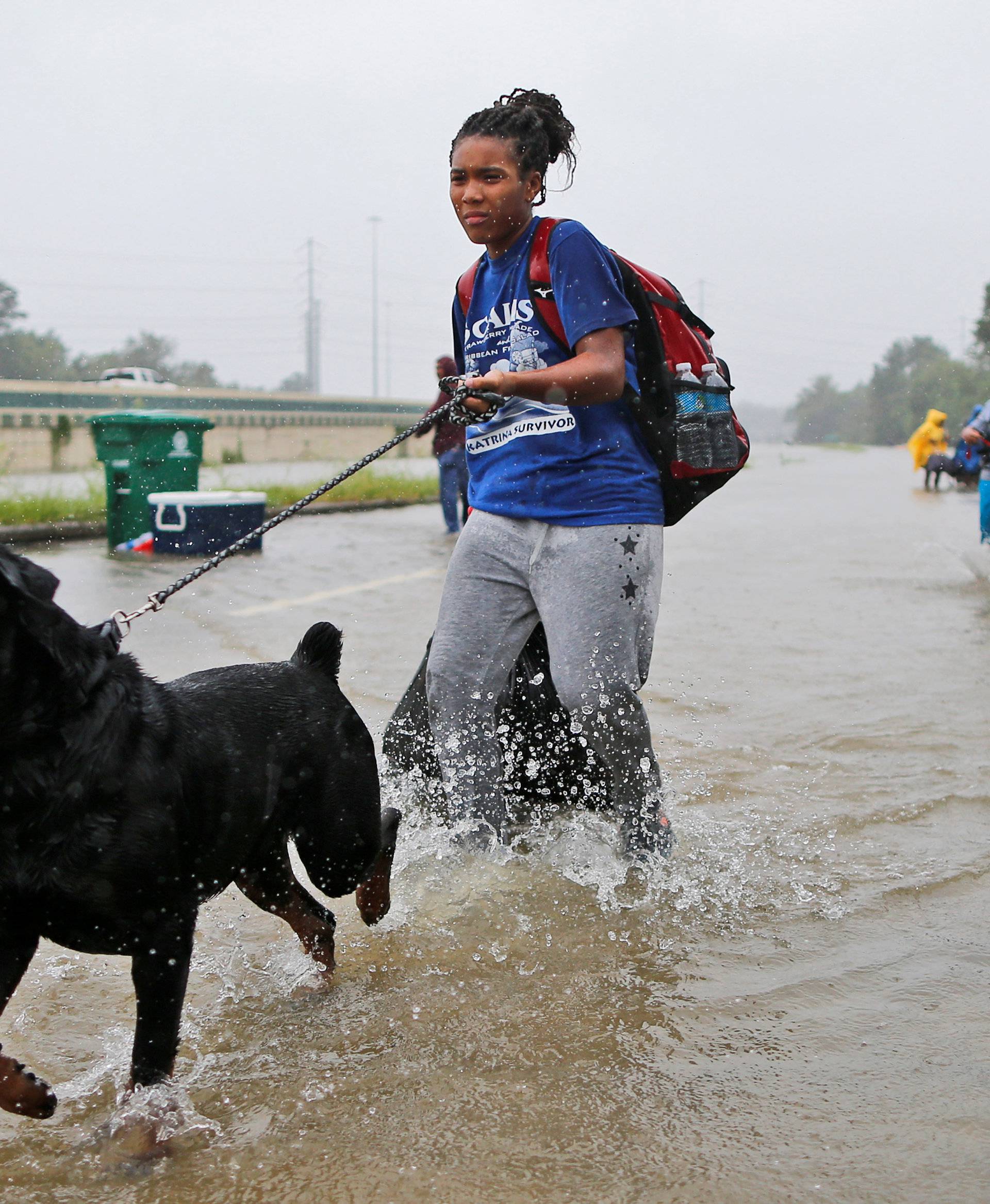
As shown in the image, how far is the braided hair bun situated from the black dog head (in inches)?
68.7

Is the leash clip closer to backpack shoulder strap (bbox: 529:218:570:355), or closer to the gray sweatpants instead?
the gray sweatpants

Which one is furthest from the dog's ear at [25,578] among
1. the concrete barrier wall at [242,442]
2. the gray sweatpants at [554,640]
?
the concrete barrier wall at [242,442]

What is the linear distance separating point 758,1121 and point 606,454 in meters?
1.70

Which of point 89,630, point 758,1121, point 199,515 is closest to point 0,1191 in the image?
point 89,630

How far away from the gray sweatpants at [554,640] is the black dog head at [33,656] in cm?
145

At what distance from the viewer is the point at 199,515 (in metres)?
11.6

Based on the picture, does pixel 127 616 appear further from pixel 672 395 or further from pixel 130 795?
pixel 672 395

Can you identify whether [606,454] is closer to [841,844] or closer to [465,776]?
[465,776]

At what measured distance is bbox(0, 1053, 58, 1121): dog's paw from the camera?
2.17 metres

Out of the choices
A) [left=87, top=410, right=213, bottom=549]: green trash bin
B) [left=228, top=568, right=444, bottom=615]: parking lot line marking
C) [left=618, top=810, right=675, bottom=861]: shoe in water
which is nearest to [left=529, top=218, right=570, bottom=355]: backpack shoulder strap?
[left=618, top=810, right=675, bottom=861]: shoe in water

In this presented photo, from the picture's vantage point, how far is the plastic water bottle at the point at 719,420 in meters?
3.49

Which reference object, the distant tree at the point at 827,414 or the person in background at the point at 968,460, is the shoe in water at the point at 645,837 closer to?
the person in background at the point at 968,460

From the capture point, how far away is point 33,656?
7.16 feet

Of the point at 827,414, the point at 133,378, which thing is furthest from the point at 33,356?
the point at 827,414
